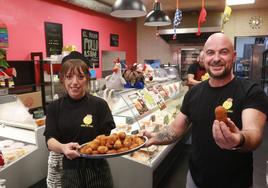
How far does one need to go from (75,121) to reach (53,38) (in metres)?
4.82

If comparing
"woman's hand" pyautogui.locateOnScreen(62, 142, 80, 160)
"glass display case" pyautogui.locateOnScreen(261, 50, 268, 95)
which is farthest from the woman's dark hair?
"glass display case" pyautogui.locateOnScreen(261, 50, 268, 95)

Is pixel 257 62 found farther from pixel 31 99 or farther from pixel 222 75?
pixel 222 75

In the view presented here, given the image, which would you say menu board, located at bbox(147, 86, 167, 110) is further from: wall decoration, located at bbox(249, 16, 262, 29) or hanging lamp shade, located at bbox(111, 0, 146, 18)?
wall decoration, located at bbox(249, 16, 262, 29)

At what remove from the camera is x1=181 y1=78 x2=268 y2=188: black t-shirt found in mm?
1452

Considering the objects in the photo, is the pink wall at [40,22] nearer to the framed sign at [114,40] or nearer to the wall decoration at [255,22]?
the framed sign at [114,40]

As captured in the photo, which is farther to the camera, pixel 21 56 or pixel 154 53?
pixel 154 53

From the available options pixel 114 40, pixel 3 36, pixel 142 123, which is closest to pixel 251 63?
pixel 114 40

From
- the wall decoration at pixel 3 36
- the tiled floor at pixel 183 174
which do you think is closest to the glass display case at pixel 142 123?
the tiled floor at pixel 183 174

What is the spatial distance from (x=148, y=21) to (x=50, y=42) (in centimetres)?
264

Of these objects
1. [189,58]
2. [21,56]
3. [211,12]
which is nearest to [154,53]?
[189,58]

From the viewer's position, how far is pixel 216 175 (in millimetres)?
1550

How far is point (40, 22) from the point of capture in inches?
225

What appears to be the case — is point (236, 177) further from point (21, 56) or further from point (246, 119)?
point (21, 56)

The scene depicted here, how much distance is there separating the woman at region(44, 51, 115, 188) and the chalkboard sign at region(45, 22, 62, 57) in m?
4.48
